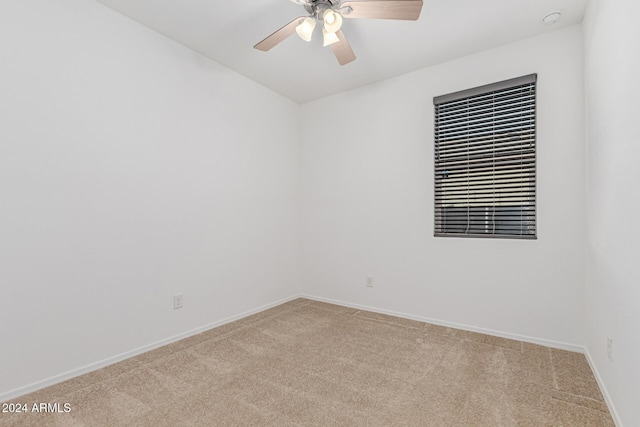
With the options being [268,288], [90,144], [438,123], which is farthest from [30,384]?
[438,123]

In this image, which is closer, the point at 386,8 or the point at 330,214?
the point at 386,8

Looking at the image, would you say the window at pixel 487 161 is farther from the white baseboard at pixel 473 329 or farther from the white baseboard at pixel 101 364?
the white baseboard at pixel 101 364

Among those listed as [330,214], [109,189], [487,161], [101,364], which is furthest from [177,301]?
[487,161]

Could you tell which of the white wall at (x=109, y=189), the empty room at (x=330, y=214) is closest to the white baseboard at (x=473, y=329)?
the empty room at (x=330, y=214)

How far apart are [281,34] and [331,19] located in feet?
1.27

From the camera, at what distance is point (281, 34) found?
219 cm

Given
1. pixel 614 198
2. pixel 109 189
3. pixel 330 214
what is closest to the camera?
pixel 614 198

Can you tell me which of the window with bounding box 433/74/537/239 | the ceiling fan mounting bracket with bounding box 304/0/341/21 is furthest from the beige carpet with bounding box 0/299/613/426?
the ceiling fan mounting bracket with bounding box 304/0/341/21

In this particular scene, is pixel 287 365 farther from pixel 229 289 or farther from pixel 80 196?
pixel 80 196

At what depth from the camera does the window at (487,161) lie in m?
2.70

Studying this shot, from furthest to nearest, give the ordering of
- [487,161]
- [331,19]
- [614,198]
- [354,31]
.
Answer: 1. [487,161]
2. [354,31]
3. [331,19]
4. [614,198]

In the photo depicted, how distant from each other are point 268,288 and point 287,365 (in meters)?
1.50

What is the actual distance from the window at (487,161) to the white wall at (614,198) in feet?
1.44

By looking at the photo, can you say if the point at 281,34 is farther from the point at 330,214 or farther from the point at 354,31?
the point at 330,214
